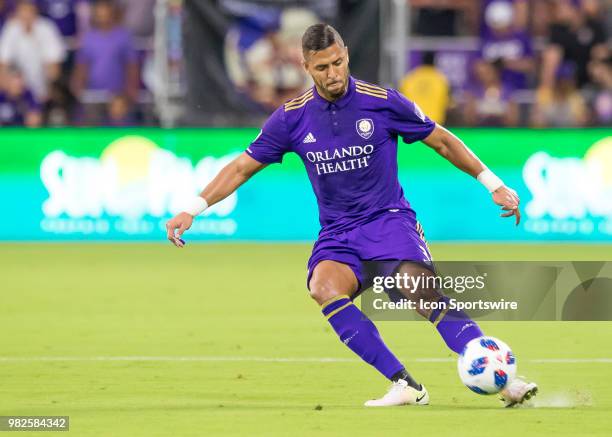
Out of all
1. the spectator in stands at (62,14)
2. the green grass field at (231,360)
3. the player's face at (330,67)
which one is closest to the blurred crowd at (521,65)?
the green grass field at (231,360)

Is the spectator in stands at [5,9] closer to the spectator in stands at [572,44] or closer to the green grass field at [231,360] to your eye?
the green grass field at [231,360]

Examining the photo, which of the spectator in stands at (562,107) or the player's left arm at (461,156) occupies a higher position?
the player's left arm at (461,156)

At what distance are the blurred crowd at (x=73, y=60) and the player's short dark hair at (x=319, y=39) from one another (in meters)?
11.3

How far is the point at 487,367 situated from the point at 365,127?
1.61 m

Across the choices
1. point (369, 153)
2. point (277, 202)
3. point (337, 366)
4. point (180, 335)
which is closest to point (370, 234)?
point (369, 153)

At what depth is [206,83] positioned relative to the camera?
18.4 metres

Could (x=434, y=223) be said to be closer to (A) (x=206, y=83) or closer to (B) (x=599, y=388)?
(A) (x=206, y=83)

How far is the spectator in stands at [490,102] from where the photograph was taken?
19297 mm

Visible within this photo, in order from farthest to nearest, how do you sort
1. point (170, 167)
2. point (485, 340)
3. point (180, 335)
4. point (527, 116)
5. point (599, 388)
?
point (527, 116) → point (170, 167) → point (180, 335) → point (599, 388) → point (485, 340)

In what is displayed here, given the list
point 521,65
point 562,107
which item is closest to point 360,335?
point 562,107

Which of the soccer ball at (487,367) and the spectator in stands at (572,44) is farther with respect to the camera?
the spectator in stands at (572,44)

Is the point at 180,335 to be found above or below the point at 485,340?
below

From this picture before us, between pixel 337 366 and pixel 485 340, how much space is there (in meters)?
2.04

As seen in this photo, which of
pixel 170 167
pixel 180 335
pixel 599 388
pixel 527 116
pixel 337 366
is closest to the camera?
pixel 599 388
